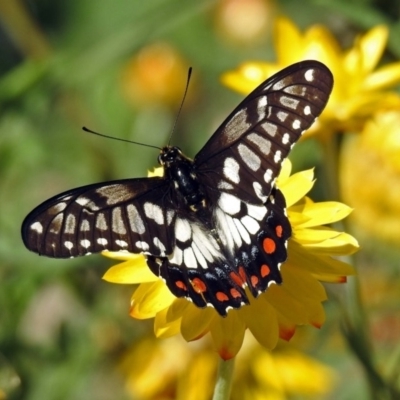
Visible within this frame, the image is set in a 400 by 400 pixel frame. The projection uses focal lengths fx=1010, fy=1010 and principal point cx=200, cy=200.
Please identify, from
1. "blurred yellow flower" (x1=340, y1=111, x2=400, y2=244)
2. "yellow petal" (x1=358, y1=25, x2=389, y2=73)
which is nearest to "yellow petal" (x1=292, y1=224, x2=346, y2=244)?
"yellow petal" (x1=358, y1=25, x2=389, y2=73)

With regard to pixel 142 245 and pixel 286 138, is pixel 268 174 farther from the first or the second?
pixel 142 245

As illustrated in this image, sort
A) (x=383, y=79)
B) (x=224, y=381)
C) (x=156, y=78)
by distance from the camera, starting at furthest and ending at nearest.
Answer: (x=156, y=78)
(x=383, y=79)
(x=224, y=381)

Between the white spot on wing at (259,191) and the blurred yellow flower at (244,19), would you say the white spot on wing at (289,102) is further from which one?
the blurred yellow flower at (244,19)

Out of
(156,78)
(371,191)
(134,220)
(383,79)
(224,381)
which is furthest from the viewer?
(156,78)

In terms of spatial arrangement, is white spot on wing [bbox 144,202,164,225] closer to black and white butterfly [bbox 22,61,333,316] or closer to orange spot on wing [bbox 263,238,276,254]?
black and white butterfly [bbox 22,61,333,316]

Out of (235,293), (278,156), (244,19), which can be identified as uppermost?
(244,19)

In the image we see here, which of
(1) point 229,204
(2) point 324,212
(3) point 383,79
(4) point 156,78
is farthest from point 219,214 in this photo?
(4) point 156,78
